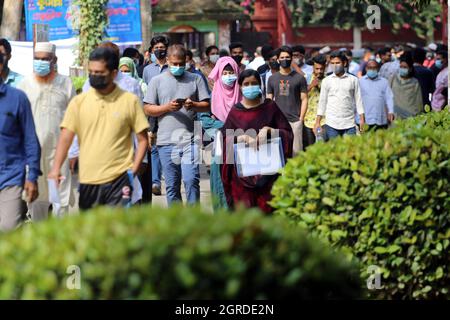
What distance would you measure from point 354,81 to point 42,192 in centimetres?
602

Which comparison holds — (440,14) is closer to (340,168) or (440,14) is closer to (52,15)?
(52,15)

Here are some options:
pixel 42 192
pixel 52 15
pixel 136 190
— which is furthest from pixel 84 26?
pixel 136 190

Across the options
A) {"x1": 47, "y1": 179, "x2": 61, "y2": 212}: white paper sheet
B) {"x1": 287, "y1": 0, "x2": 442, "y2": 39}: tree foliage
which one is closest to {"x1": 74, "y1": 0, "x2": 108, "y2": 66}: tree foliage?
{"x1": 47, "y1": 179, "x2": 61, "y2": 212}: white paper sheet

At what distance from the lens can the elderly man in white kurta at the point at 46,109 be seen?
949 centimetres

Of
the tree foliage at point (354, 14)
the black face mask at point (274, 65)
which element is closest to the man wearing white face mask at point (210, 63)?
the black face mask at point (274, 65)

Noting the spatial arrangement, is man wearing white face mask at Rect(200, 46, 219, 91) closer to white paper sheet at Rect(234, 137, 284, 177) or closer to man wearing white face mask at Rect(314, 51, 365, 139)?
man wearing white face mask at Rect(314, 51, 365, 139)

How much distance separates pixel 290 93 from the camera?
1491 centimetres

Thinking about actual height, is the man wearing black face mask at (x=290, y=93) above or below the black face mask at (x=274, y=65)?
below

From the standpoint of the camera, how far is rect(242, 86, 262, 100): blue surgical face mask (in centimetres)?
1010

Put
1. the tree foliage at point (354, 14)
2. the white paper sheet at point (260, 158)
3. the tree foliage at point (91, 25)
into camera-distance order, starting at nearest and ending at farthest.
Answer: the white paper sheet at point (260, 158) < the tree foliage at point (91, 25) < the tree foliage at point (354, 14)

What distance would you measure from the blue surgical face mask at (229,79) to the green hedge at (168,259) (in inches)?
279

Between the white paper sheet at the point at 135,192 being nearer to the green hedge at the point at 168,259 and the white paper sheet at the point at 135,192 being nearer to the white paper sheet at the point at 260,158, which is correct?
the white paper sheet at the point at 260,158

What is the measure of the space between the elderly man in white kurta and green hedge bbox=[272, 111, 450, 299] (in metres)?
2.60

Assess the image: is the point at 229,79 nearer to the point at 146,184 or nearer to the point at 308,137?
the point at 146,184
